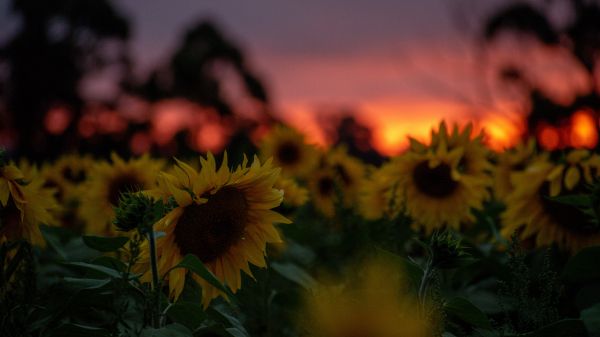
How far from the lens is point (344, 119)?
2016 centimetres

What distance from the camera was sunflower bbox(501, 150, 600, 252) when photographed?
111 inches

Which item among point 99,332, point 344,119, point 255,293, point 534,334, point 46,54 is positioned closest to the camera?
point 99,332

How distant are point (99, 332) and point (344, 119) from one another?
18656 millimetres

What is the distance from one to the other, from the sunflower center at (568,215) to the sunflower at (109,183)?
2.30 meters

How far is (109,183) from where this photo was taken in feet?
13.8

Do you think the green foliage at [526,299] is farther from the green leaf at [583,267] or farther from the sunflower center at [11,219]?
the sunflower center at [11,219]

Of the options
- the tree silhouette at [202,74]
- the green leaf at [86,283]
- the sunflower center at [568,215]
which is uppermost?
the green leaf at [86,283]

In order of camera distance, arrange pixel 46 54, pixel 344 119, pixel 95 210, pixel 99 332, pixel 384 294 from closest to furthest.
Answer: pixel 384 294, pixel 99 332, pixel 95 210, pixel 344 119, pixel 46 54

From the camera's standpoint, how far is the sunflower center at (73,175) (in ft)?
18.7

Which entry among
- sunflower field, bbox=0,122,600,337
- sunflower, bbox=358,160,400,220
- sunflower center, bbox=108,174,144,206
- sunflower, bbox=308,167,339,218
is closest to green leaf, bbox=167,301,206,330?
sunflower field, bbox=0,122,600,337

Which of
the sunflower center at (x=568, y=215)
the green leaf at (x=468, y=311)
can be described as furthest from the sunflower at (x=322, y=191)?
the green leaf at (x=468, y=311)

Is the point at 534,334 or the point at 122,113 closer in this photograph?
the point at 534,334

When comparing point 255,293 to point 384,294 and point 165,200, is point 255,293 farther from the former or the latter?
point 384,294

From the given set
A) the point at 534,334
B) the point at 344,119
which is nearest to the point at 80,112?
the point at 344,119
